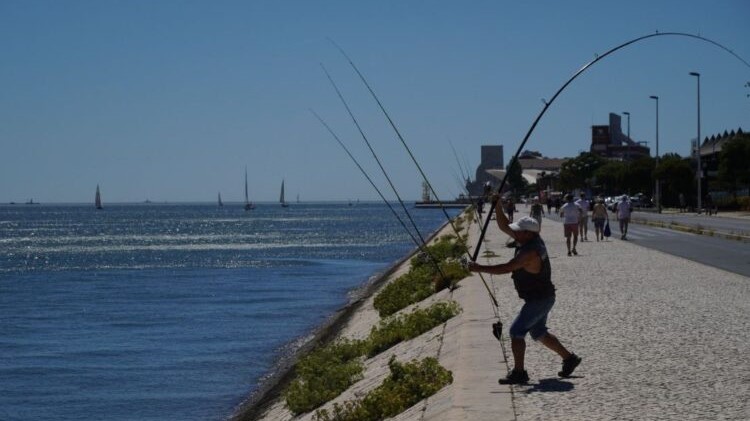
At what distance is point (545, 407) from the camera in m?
8.29

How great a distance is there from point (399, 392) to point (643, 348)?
9.24 feet

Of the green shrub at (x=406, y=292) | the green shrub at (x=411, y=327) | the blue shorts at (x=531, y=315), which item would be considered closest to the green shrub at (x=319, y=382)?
the green shrub at (x=411, y=327)

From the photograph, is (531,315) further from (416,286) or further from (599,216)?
(599,216)

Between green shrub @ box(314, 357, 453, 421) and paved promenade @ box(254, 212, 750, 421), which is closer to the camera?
paved promenade @ box(254, 212, 750, 421)

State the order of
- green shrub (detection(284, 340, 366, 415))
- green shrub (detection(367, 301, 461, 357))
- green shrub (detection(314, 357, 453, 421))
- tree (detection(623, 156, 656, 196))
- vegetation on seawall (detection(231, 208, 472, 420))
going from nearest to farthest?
green shrub (detection(314, 357, 453, 421)), green shrub (detection(284, 340, 366, 415)), green shrub (detection(367, 301, 461, 357)), vegetation on seawall (detection(231, 208, 472, 420)), tree (detection(623, 156, 656, 196))

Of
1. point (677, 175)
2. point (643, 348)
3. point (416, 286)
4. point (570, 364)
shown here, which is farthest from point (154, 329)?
point (677, 175)

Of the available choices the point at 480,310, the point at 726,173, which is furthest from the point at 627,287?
the point at 726,173

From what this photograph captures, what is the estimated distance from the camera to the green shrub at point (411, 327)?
15.0 m

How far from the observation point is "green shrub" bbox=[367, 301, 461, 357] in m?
15.0

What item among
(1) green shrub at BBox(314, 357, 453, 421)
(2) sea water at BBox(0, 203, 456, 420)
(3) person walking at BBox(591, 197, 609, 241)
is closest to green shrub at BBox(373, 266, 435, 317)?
(2) sea water at BBox(0, 203, 456, 420)

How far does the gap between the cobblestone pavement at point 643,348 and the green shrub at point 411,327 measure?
81cm

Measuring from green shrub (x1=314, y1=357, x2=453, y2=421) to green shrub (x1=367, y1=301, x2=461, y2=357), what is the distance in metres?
4.48

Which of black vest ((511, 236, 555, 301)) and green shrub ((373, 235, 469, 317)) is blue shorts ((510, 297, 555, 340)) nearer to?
black vest ((511, 236, 555, 301))

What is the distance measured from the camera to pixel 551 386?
9148 mm
